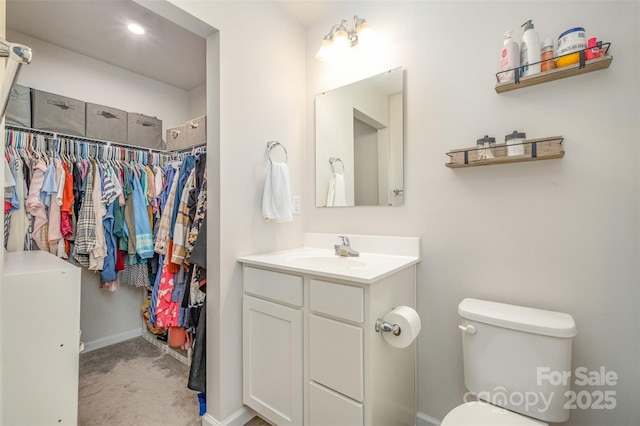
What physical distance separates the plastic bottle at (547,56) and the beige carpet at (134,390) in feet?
8.13

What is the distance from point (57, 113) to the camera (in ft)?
6.82

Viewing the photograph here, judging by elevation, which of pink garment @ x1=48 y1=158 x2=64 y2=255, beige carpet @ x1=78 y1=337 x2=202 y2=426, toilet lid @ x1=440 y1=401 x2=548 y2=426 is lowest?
beige carpet @ x1=78 y1=337 x2=202 y2=426

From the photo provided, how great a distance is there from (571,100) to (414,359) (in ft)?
4.69

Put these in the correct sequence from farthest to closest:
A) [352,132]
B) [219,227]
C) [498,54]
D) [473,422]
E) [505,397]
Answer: [352,132], [219,227], [498,54], [505,397], [473,422]

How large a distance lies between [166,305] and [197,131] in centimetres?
130

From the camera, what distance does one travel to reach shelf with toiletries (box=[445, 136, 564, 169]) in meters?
1.17

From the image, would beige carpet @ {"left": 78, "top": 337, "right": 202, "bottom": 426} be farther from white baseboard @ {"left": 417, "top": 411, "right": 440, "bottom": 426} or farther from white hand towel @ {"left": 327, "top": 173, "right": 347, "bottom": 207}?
white hand towel @ {"left": 327, "top": 173, "right": 347, "bottom": 207}

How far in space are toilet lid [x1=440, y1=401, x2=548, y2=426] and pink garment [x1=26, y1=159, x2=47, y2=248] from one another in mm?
2592

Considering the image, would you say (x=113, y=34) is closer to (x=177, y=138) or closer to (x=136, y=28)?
(x=136, y=28)

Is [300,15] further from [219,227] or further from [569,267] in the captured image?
[569,267]

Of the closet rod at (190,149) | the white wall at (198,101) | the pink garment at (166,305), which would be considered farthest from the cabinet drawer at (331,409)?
the white wall at (198,101)

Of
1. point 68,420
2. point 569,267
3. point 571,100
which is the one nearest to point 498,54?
point 571,100

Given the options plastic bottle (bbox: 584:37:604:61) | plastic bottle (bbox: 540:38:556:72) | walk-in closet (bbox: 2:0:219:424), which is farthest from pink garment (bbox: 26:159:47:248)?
plastic bottle (bbox: 584:37:604:61)

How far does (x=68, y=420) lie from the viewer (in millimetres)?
1154
